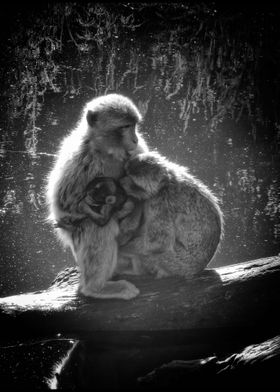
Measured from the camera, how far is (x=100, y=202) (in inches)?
170

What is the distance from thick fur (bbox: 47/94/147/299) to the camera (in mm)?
4242

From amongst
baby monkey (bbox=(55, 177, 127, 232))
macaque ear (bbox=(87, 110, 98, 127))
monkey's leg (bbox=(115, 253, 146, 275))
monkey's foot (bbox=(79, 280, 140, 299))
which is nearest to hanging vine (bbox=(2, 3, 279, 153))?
macaque ear (bbox=(87, 110, 98, 127))

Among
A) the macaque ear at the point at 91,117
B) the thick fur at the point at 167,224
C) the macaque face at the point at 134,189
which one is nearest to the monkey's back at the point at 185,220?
the thick fur at the point at 167,224

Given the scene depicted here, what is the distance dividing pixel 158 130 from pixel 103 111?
135 inches

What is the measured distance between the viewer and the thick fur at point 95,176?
13.9 ft

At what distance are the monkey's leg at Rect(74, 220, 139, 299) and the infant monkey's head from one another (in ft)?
0.55

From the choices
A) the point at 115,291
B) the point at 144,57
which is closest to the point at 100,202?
the point at 115,291

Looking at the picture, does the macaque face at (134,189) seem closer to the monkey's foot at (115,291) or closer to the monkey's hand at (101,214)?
the monkey's hand at (101,214)

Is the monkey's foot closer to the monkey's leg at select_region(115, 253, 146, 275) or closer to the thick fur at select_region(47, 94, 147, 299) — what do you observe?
the thick fur at select_region(47, 94, 147, 299)

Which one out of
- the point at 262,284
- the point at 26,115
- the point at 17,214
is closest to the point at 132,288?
the point at 262,284

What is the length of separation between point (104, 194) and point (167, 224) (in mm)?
619

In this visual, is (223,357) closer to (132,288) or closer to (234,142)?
(132,288)

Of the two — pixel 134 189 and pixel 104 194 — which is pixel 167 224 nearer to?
pixel 134 189

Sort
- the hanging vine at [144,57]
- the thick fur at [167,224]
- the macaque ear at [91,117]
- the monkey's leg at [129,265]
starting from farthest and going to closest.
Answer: the hanging vine at [144,57]
the macaque ear at [91,117]
the monkey's leg at [129,265]
the thick fur at [167,224]
